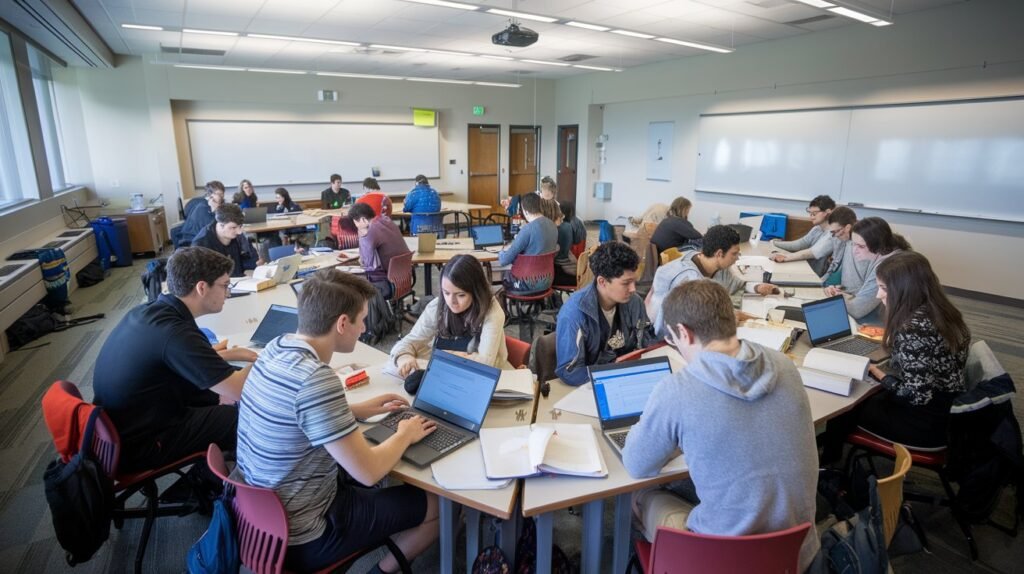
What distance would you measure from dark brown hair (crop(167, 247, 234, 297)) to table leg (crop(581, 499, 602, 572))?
1756 millimetres

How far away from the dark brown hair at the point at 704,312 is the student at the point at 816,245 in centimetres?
370

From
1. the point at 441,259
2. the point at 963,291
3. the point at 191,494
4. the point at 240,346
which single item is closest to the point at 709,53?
the point at 963,291

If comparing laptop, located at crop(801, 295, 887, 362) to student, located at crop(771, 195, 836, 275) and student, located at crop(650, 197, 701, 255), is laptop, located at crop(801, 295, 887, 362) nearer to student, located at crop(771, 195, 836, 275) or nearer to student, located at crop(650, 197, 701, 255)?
student, located at crop(771, 195, 836, 275)

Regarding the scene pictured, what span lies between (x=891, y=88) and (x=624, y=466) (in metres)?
7.04

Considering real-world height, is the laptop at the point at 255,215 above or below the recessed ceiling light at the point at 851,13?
below

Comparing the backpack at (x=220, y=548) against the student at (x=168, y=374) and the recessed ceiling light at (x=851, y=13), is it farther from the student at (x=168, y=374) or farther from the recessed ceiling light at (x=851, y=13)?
the recessed ceiling light at (x=851, y=13)

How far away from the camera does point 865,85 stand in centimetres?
680

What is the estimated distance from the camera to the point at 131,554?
2.32 m

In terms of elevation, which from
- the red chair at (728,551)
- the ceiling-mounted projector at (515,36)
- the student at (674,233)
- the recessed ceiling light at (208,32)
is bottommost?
the red chair at (728,551)

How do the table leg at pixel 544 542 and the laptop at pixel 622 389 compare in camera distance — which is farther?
the laptop at pixel 622 389

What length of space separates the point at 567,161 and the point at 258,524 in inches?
454

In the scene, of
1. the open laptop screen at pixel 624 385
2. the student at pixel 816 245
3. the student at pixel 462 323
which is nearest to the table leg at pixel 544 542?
the open laptop screen at pixel 624 385

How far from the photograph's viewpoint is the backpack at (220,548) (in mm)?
1607

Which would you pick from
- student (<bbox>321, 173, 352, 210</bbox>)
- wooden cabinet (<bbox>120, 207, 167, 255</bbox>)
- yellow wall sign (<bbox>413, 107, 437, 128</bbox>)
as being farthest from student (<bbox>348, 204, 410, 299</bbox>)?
yellow wall sign (<bbox>413, 107, 437, 128</bbox>)
